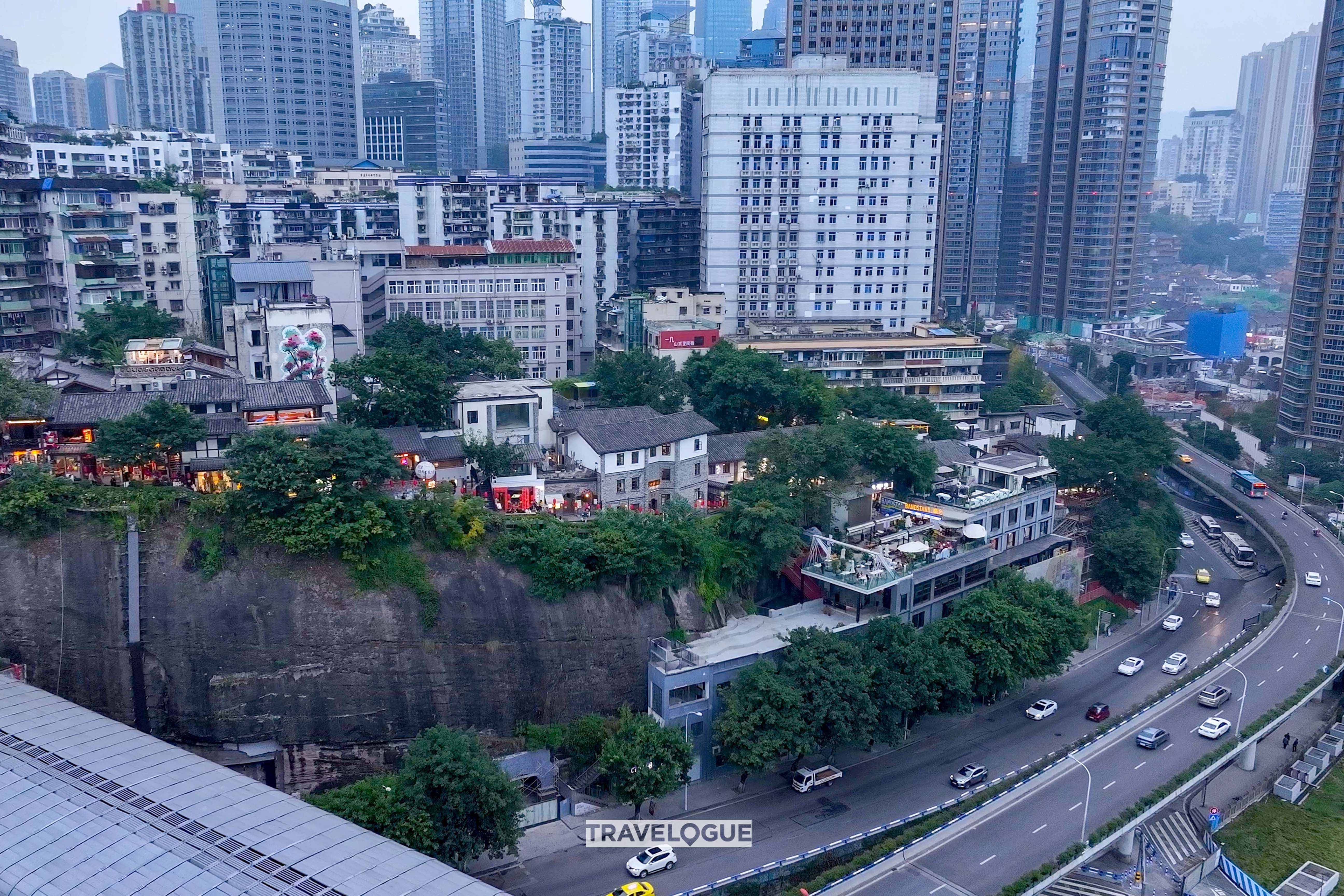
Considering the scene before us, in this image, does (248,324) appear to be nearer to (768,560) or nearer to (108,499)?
(108,499)

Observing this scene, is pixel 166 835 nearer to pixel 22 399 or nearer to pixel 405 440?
pixel 405 440

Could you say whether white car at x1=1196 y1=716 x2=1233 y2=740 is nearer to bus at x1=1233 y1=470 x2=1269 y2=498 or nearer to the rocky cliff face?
the rocky cliff face

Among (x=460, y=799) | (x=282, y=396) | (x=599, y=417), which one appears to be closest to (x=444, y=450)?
(x=282, y=396)

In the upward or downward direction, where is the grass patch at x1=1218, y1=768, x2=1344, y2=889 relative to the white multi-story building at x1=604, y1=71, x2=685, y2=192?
downward

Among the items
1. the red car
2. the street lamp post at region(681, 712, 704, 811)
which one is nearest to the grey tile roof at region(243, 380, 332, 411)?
the street lamp post at region(681, 712, 704, 811)

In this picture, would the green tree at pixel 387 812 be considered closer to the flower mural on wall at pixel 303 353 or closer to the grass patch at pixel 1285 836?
the flower mural on wall at pixel 303 353

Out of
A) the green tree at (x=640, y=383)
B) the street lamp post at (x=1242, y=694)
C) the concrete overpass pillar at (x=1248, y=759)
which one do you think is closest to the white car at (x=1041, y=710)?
the street lamp post at (x=1242, y=694)
